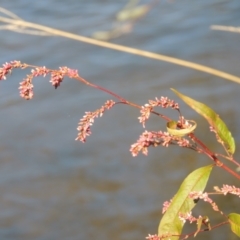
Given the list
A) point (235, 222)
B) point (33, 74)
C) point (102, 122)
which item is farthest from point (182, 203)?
point (102, 122)

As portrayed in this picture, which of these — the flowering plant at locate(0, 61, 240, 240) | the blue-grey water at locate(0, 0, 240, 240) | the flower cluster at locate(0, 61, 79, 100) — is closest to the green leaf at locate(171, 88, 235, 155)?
the flowering plant at locate(0, 61, 240, 240)

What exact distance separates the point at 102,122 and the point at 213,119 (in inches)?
32.6

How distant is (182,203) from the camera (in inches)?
35.4

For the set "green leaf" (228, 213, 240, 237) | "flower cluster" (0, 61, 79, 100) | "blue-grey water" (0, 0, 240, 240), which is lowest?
"green leaf" (228, 213, 240, 237)

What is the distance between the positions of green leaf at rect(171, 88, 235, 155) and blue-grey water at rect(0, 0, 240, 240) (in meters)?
0.43

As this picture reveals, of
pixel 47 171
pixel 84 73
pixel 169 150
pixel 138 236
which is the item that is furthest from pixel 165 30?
pixel 138 236

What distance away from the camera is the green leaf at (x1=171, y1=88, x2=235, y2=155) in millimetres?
821

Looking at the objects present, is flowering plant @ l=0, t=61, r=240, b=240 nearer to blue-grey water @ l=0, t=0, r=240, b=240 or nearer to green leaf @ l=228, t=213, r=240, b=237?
green leaf @ l=228, t=213, r=240, b=237

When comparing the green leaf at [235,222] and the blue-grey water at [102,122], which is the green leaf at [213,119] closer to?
the green leaf at [235,222]

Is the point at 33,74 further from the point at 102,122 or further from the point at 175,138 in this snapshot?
the point at 102,122

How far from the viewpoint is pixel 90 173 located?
1.48 meters

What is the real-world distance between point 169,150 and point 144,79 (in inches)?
14.1

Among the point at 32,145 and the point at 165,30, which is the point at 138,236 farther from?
the point at 165,30

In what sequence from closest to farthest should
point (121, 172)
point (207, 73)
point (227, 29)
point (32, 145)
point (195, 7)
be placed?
point (121, 172)
point (32, 145)
point (207, 73)
point (227, 29)
point (195, 7)
